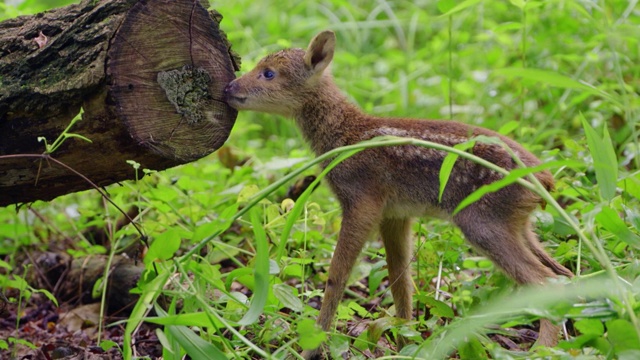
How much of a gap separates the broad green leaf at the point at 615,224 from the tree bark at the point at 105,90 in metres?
1.88

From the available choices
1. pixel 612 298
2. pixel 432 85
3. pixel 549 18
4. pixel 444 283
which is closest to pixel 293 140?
pixel 432 85

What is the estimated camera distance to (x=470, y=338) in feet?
11.9

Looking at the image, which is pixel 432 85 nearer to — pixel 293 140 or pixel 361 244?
pixel 293 140

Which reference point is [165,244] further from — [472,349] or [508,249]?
[508,249]

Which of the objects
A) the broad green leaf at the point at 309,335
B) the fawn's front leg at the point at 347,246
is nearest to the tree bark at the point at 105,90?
the fawn's front leg at the point at 347,246

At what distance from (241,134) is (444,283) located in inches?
163

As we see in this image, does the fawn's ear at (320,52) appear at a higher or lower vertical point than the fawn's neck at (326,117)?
higher

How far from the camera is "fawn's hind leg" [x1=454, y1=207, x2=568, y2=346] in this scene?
4105 millimetres

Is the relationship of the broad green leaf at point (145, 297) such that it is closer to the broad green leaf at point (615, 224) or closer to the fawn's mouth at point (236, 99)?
the fawn's mouth at point (236, 99)

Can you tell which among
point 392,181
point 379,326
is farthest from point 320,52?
point 379,326

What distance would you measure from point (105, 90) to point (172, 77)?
37 centimetres

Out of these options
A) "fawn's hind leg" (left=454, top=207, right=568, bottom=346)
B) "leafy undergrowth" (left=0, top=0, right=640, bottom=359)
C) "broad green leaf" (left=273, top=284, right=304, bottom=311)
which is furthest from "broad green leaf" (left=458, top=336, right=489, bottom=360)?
"broad green leaf" (left=273, top=284, right=304, bottom=311)

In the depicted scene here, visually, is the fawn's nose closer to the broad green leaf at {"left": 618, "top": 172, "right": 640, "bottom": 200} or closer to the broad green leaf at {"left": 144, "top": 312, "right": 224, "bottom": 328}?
the broad green leaf at {"left": 144, "top": 312, "right": 224, "bottom": 328}

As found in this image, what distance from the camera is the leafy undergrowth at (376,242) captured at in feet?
10.8
